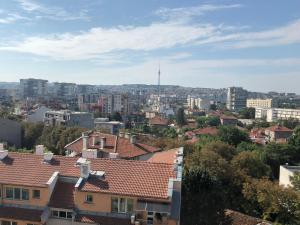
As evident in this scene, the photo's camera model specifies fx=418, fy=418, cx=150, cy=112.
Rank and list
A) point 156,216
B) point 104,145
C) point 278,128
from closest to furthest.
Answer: point 156,216
point 104,145
point 278,128

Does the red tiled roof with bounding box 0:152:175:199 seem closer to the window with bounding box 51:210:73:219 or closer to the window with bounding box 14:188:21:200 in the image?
the window with bounding box 14:188:21:200

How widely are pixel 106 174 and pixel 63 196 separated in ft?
7.43

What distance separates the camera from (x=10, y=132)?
2452 inches

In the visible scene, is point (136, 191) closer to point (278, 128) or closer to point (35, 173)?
point (35, 173)

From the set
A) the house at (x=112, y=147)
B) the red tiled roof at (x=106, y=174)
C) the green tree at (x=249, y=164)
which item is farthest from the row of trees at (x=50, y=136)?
the red tiled roof at (x=106, y=174)

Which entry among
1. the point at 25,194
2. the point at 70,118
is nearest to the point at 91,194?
the point at 25,194

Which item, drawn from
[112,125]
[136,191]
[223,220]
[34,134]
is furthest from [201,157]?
[112,125]

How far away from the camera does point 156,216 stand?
60.6ft

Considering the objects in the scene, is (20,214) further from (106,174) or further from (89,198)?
(106,174)

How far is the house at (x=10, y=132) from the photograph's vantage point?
61.5m

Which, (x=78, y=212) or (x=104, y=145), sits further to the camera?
(x=104, y=145)

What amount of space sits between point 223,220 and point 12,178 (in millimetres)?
12245

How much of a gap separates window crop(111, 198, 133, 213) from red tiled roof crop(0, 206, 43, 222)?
335cm

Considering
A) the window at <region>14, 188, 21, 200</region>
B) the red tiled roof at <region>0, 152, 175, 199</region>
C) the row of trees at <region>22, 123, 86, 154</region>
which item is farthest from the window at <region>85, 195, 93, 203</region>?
the row of trees at <region>22, 123, 86, 154</region>
